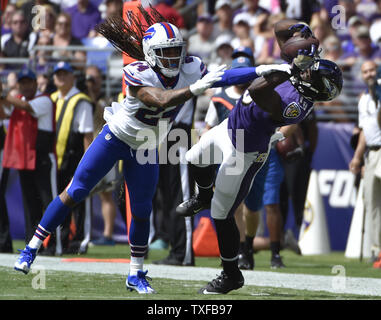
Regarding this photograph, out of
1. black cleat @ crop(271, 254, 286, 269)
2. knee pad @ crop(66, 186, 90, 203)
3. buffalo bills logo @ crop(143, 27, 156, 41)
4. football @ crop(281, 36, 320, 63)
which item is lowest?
black cleat @ crop(271, 254, 286, 269)

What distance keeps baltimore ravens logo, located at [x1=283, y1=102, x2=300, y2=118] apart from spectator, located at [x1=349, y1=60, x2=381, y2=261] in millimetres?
4012

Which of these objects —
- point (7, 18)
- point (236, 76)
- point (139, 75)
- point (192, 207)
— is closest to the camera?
point (236, 76)

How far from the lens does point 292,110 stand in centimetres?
678

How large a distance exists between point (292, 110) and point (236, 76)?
0.71 meters

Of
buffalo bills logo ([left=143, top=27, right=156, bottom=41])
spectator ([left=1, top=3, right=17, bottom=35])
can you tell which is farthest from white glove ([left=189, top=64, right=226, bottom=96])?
spectator ([left=1, top=3, right=17, bottom=35])

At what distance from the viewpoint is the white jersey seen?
6.83 meters

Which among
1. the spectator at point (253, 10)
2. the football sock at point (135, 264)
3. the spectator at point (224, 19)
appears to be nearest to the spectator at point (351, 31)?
the spectator at point (253, 10)

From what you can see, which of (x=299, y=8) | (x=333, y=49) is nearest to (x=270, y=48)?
(x=299, y=8)

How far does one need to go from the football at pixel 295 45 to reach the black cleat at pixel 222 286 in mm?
1742

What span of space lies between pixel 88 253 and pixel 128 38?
14.3 ft

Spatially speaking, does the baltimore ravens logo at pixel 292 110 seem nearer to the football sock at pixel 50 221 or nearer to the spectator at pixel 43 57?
the football sock at pixel 50 221

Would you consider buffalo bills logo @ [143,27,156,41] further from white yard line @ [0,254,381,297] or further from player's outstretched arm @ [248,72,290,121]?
white yard line @ [0,254,381,297]

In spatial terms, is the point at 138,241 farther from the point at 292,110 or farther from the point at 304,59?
the point at 304,59
